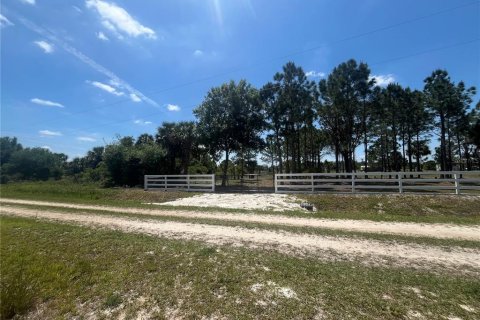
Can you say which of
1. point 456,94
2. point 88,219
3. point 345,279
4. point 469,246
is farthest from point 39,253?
point 456,94

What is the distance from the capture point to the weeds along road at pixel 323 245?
190 inches

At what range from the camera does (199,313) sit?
10.8 ft

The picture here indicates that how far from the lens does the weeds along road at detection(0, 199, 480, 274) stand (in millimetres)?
4820

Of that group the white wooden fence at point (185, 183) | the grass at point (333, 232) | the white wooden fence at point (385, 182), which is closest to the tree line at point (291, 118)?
the white wooden fence at point (185, 183)

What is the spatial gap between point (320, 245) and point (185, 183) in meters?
15.5

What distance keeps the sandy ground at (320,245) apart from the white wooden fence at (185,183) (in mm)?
10488

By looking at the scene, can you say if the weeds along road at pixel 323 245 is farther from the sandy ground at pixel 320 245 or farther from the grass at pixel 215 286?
the grass at pixel 215 286

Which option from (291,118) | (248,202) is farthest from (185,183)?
(291,118)

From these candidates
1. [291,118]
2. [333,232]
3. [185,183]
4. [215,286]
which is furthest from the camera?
[291,118]

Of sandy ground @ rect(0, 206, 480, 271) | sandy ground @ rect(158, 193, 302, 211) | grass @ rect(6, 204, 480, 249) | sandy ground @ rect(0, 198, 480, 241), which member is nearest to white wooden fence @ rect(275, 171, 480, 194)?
sandy ground @ rect(158, 193, 302, 211)

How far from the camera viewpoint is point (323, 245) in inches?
227

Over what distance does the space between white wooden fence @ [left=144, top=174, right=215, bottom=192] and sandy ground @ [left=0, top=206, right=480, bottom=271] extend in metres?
10.5

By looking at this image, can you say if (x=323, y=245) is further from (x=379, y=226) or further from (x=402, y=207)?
(x=402, y=207)

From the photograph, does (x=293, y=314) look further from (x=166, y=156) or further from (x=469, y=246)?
(x=166, y=156)
